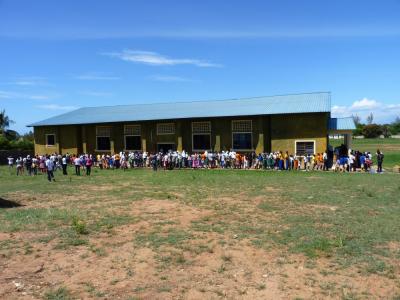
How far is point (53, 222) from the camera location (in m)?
11.1

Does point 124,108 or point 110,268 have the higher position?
point 124,108

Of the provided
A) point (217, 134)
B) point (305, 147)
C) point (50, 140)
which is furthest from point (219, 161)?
point (50, 140)

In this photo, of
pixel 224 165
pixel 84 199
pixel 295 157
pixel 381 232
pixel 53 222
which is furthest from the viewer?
pixel 224 165

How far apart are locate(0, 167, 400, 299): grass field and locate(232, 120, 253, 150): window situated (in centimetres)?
1798

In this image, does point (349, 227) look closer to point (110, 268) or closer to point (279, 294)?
point (279, 294)

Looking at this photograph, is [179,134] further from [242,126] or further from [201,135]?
[242,126]

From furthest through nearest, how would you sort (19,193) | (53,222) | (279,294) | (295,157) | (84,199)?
(295,157) → (19,193) → (84,199) → (53,222) → (279,294)

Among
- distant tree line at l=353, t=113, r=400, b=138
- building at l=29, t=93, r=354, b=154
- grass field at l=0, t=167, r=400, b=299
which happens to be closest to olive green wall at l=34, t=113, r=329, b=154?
building at l=29, t=93, r=354, b=154

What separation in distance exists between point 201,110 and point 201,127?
1948 millimetres

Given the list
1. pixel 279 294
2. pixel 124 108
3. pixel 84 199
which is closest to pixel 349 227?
pixel 279 294

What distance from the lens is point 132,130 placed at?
1481 inches

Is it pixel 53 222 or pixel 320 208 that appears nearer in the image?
pixel 53 222

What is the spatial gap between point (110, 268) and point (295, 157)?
23.7 metres

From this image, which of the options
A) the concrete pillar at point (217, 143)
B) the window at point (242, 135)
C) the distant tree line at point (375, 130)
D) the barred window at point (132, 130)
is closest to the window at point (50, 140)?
the barred window at point (132, 130)
